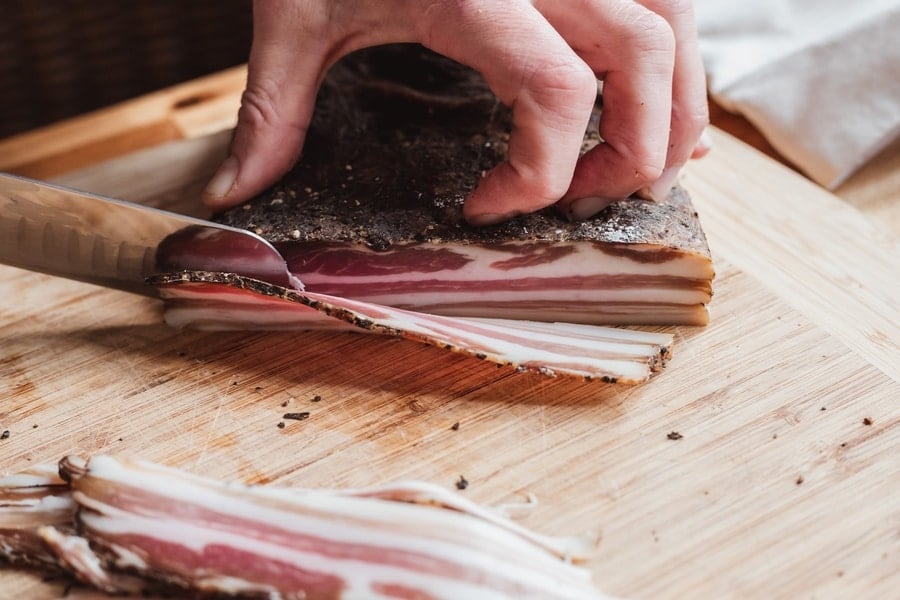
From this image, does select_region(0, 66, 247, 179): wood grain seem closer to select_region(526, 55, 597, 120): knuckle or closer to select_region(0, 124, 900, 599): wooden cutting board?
select_region(0, 124, 900, 599): wooden cutting board

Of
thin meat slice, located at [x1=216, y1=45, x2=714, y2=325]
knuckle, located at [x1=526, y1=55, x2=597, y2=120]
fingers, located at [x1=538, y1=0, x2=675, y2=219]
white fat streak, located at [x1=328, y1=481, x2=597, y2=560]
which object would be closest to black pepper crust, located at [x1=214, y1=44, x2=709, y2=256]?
thin meat slice, located at [x1=216, y1=45, x2=714, y2=325]

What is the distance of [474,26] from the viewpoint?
229 cm

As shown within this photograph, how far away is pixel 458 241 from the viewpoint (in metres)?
2.46

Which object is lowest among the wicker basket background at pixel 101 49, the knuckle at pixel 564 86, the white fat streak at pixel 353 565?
the wicker basket background at pixel 101 49

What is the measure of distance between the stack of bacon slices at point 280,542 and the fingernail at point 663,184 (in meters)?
1.04

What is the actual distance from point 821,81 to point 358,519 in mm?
2458

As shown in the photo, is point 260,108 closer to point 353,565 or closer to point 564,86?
point 564,86

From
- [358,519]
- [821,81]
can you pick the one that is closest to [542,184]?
[358,519]

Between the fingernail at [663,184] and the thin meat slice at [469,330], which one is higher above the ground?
the fingernail at [663,184]

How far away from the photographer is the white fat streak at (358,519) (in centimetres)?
190

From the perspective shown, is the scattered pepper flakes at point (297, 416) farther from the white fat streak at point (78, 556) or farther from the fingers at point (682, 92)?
the fingers at point (682, 92)

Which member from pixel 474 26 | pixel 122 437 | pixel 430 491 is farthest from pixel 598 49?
pixel 122 437

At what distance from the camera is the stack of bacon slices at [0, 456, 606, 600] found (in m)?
1.87

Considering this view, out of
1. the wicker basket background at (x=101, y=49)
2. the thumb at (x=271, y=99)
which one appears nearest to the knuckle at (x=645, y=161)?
the thumb at (x=271, y=99)
